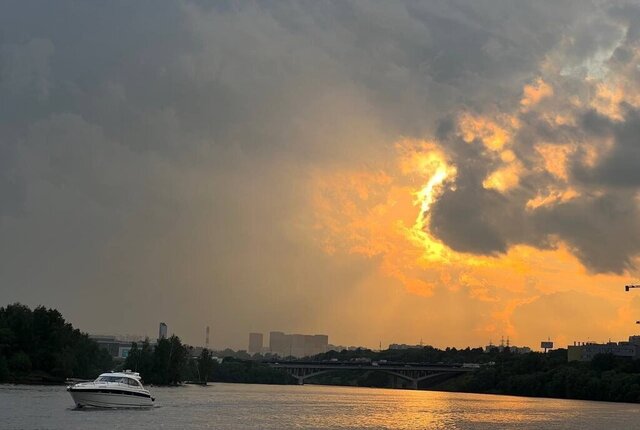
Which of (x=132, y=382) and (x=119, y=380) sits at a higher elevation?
(x=119, y=380)

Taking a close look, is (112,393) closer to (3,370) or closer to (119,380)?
(119,380)

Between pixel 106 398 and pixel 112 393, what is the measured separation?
964mm

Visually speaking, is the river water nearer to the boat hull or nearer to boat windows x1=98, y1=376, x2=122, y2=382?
the boat hull

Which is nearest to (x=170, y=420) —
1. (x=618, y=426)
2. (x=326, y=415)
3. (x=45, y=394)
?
(x=326, y=415)

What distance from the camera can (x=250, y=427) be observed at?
298 ft

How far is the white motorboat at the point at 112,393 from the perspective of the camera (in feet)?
326

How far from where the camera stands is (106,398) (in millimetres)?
101000

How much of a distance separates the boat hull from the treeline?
2560 inches

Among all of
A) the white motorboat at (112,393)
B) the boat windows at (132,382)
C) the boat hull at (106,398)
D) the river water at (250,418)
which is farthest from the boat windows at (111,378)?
the river water at (250,418)

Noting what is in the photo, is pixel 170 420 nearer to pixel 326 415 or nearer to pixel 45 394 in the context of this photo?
pixel 326 415

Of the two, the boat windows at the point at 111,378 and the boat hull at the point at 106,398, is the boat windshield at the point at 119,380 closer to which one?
the boat windows at the point at 111,378

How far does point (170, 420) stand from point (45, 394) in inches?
1607

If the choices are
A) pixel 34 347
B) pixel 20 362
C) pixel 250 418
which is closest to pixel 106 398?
pixel 250 418

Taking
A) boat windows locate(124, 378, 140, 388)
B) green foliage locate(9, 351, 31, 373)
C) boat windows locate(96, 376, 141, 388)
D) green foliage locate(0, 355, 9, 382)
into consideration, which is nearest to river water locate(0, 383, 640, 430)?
boat windows locate(124, 378, 140, 388)
